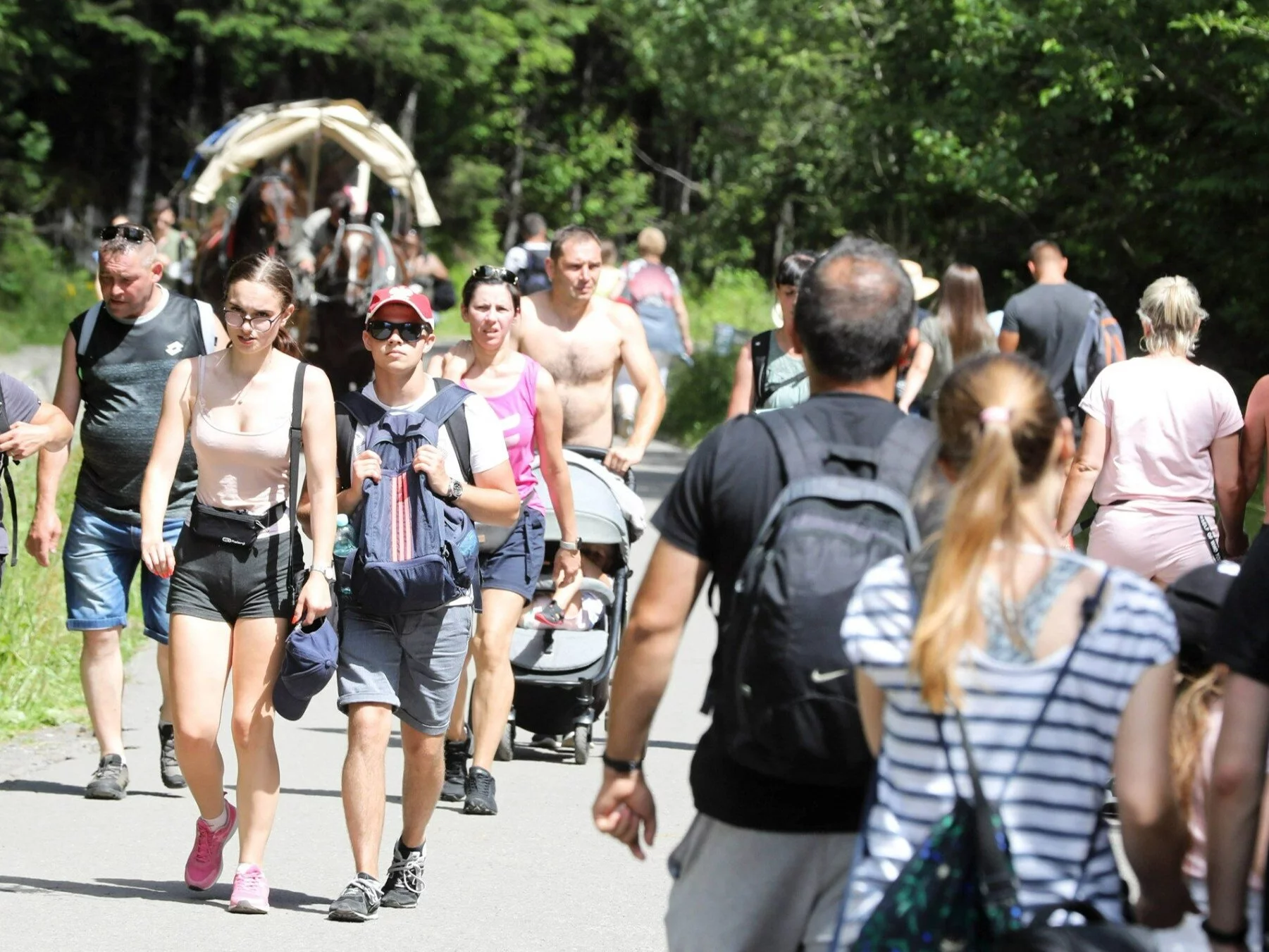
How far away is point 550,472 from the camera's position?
7.54m

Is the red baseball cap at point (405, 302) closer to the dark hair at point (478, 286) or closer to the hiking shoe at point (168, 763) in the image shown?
the dark hair at point (478, 286)

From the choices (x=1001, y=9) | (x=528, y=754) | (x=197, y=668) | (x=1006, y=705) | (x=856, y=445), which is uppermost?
(x=1001, y=9)

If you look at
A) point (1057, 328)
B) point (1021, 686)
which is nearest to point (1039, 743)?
point (1021, 686)

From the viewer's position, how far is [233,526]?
6.05m

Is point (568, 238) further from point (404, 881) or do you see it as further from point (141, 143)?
point (141, 143)

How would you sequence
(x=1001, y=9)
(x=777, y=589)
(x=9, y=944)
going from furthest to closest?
(x=1001, y=9) → (x=9, y=944) → (x=777, y=589)

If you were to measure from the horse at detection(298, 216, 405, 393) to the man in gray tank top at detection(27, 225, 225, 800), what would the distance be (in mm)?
12740

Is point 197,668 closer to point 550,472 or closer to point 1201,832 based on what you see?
point 550,472

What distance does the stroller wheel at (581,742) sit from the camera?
8.77 meters

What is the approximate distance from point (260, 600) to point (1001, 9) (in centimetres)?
1493

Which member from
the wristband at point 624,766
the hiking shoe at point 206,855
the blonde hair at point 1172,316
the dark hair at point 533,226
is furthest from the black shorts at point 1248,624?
the dark hair at point 533,226

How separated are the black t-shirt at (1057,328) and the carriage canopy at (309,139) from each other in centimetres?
1150

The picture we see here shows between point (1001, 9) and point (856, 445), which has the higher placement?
point (1001, 9)

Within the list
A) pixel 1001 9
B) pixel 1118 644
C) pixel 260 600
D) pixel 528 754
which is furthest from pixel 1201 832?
pixel 1001 9
